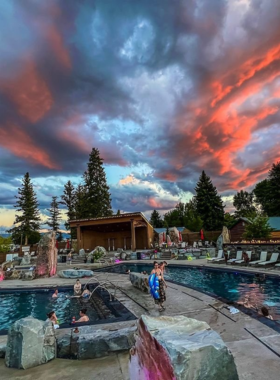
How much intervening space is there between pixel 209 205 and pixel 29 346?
47.8 m

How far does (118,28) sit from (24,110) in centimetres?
881

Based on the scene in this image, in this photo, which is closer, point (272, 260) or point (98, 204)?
point (272, 260)

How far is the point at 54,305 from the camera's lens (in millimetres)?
10984

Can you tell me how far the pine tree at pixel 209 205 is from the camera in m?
48.7

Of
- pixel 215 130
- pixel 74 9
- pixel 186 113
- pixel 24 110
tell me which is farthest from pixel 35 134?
pixel 215 130

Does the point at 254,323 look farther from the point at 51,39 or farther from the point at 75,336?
the point at 51,39

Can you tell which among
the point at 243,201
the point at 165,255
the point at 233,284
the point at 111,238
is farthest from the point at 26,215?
the point at 243,201

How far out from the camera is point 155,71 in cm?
1809

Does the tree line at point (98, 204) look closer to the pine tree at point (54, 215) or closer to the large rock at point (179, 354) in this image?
the pine tree at point (54, 215)

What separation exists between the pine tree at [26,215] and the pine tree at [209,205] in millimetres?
35584

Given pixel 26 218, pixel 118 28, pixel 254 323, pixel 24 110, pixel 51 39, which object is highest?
pixel 118 28

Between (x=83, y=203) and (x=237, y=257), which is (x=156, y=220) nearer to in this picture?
(x=83, y=203)

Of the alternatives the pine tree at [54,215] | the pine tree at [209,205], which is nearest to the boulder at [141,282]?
the pine tree at [209,205]

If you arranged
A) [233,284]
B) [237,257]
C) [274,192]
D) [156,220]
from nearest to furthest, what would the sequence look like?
[233,284]
[237,257]
[274,192]
[156,220]
